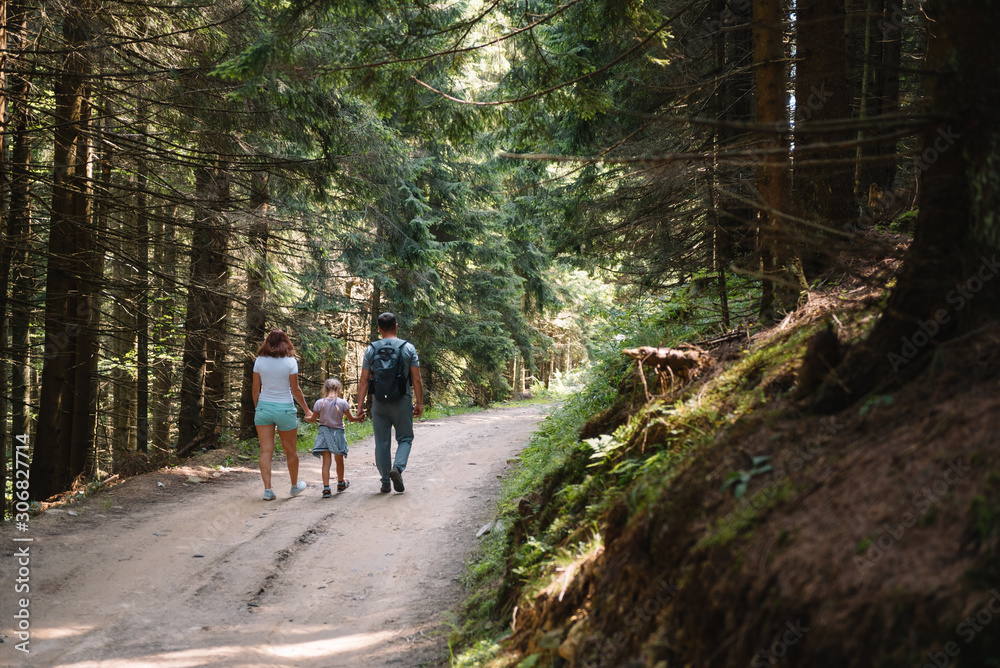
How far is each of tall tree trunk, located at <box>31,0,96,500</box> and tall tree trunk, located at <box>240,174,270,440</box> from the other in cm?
253

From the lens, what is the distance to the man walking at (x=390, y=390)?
27.1 feet

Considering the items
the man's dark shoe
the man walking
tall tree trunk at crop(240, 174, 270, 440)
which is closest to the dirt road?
the man's dark shoe

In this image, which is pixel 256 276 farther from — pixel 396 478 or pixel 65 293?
pixel 396 478

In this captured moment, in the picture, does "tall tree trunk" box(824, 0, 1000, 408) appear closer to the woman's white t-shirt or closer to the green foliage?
the green foliage

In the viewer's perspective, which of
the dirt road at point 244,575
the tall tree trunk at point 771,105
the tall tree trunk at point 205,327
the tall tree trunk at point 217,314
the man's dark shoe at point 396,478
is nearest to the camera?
the dirt road at point 244,575

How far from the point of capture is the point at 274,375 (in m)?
8.29

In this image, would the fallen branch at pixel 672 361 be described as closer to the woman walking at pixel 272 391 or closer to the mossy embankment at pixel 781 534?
the mossy embankment at pixel 781 534

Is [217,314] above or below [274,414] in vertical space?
above

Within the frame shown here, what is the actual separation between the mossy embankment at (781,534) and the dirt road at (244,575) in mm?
1109

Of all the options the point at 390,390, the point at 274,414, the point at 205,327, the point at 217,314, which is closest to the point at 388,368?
the point at 390,390

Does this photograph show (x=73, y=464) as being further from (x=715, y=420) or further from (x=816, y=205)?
(x=816, y=205)

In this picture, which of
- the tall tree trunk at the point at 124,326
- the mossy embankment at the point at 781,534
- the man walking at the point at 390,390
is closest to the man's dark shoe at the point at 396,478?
the man walking at the point at 390,390

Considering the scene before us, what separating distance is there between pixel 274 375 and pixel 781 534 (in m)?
7.23

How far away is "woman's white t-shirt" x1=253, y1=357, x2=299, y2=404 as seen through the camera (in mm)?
8273
